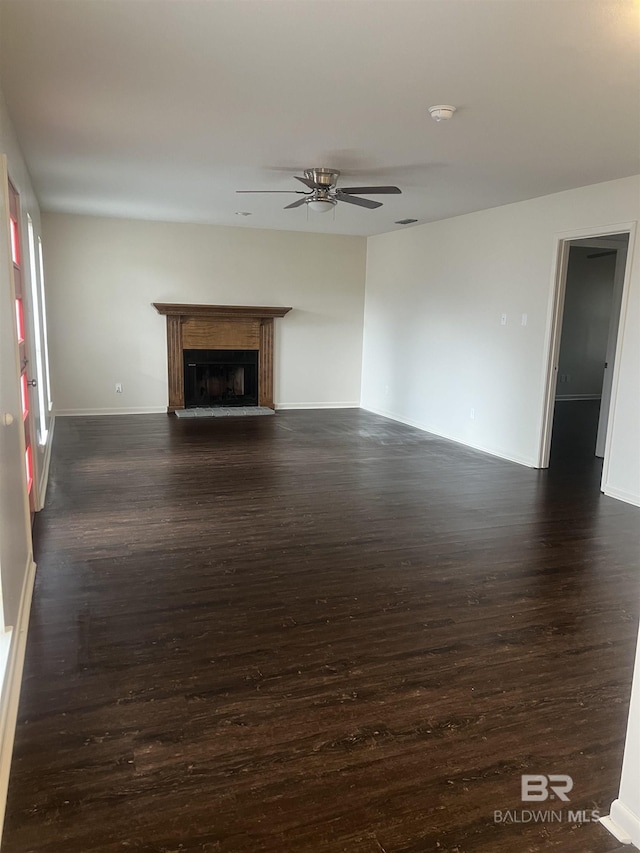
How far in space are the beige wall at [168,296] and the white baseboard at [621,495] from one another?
15.5 ft

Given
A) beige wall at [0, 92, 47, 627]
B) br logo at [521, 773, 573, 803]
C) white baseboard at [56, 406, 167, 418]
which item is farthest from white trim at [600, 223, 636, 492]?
white baseboard at [56, 406, 167, 418]

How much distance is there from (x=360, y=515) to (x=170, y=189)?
11.8ft

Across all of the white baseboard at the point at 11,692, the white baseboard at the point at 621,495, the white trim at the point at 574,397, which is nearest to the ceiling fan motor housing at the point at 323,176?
the white baseboard at the point at 621,495

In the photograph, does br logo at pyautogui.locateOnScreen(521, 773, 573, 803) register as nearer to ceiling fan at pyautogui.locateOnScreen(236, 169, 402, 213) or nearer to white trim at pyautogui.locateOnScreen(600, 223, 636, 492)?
white trim at pyautogui.locateOnScreen(600, 223, 636, 492)

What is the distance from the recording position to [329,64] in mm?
2676

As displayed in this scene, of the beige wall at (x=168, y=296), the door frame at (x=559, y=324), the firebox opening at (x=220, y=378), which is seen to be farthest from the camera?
the firebox opening at (x=220, y=378)

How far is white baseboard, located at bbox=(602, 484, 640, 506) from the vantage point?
15.3ft

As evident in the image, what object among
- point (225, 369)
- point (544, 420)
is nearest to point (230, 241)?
point (225, 369)

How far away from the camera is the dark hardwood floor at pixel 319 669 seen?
5.48 feet

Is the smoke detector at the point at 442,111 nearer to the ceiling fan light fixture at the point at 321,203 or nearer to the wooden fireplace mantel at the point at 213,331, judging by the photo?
the ceiling fan light fixture at the point at 321,203

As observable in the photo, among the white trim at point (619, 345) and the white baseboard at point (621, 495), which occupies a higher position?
the white trim at point (619, 345)

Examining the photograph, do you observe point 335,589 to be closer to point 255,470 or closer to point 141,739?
point 141,739

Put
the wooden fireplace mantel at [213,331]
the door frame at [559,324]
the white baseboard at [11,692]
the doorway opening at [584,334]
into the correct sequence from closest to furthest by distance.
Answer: the white baseboard at [11,692] < the door frame at [559,324] < the wooden fireplace mantel at [213,331] < the doorway opening at [584,334]

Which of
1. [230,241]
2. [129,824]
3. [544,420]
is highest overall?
[230,241]
